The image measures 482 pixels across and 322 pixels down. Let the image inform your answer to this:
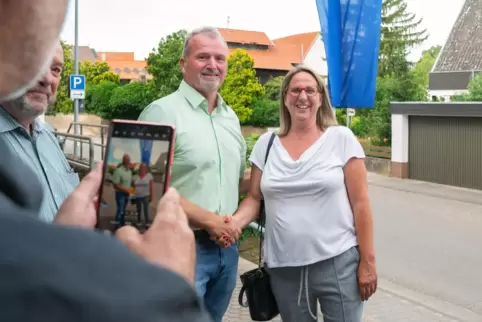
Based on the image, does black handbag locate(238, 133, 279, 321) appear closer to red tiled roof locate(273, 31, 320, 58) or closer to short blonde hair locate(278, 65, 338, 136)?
short blonde hair locate(278, 65, 338, 136)

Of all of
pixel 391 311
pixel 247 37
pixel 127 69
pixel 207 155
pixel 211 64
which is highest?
pixel 247 37

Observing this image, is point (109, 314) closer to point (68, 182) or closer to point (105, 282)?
point (105, 282)

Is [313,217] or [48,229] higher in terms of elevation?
[48,229]

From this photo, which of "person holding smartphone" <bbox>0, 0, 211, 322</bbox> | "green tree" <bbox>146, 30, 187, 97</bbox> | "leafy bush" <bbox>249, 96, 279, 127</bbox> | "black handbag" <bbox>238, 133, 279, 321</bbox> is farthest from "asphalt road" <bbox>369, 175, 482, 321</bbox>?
"green tree" <bbox>146, 30, 187, 97</bbox>

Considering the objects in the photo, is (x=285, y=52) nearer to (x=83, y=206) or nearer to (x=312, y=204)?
(x=312, y=204)

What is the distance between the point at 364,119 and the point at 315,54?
5411cm

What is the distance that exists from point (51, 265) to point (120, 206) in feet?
2.56

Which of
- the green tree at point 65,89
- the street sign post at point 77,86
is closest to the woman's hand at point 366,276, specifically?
the street sign post at point 77,86

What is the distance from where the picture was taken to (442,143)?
65.0 ft

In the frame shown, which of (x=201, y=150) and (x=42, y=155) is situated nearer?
(x=42, y=155)

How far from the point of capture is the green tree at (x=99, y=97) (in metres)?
50.8

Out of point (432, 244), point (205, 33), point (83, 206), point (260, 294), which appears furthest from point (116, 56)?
point (83, 206)

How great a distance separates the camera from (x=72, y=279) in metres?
0.53

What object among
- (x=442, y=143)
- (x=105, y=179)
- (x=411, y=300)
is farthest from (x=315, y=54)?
(x=105, y=179)
